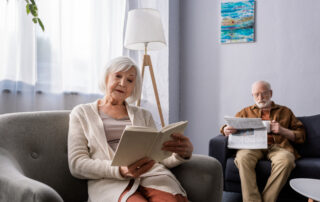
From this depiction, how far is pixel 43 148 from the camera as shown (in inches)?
54.6

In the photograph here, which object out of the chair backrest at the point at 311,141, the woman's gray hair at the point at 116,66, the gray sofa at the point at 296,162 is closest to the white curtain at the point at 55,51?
the woman's gray hair at the point at 116,66

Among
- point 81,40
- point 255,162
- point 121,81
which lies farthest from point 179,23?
point 121,81

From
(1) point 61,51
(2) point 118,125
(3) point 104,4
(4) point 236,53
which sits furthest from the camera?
(4) point 236,53

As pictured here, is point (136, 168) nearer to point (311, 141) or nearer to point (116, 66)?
point (116, 66)

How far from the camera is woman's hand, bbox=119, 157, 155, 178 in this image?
3.90ft

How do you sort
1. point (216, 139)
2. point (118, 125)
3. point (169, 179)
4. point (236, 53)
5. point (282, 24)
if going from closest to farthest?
point (169, 179), point (118, 125), point (216, 139), point (282, 24), point (236, 53)

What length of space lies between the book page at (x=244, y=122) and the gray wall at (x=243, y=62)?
38.0 inches

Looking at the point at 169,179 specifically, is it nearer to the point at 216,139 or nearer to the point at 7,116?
the point at 7,116

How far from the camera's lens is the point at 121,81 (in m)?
1.56

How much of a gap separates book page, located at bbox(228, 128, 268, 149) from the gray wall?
956mm

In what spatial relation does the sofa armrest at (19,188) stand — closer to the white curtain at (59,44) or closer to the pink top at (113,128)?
the pink top at (113,128)

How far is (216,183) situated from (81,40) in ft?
5.81

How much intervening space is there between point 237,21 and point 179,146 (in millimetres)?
2533

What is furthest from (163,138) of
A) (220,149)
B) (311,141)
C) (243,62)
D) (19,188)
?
(243,62)
